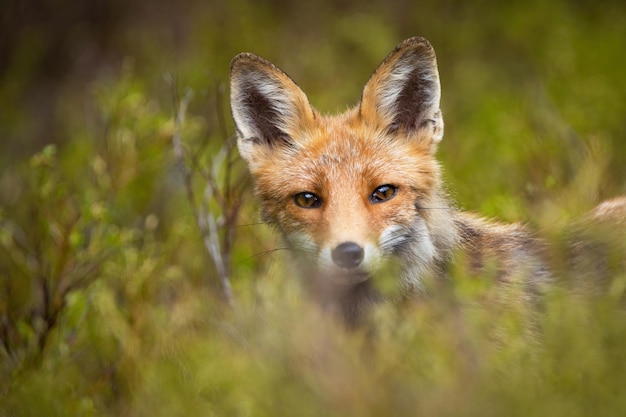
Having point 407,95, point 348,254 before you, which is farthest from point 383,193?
point 407,95

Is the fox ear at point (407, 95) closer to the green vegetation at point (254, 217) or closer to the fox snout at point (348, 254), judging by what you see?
the green vegetation at point (254, 217)

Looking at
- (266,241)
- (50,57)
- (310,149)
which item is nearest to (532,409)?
(310,149)

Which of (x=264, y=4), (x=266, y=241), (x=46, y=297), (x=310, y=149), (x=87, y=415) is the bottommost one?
(x=87, y=415)

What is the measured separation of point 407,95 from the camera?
13.4ft

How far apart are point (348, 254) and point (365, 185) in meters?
0.55

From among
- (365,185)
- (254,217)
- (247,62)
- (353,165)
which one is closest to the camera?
(365,185)

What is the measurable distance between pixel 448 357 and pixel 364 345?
0.73 meters

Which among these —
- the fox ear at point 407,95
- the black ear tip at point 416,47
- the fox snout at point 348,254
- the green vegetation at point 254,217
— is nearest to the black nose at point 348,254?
the fox snout at point 348,254

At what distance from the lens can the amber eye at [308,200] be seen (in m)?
3.74

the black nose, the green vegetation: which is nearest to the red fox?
the black nose

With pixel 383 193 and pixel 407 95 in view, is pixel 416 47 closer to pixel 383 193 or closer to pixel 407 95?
pixel 407 95

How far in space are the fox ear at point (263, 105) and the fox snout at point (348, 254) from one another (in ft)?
3.65

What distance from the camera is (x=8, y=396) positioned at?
364cm

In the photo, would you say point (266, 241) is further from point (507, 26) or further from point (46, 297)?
point (507, 26)
